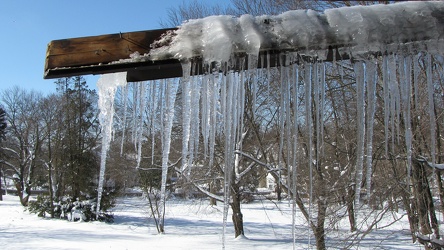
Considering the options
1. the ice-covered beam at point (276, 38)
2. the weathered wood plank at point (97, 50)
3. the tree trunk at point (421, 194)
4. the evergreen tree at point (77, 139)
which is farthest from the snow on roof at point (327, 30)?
the evergreen tree at point (77, 139)

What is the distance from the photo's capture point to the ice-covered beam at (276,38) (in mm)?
1574

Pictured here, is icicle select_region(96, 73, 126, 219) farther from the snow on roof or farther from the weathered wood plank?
the snow on roof

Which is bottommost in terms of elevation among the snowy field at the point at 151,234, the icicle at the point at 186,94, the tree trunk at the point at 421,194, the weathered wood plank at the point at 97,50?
the snowy field at the point at 151,234

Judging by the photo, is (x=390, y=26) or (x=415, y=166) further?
(x=415, y=166)

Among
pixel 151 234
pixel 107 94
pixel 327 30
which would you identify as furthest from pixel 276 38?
pixel 151 234

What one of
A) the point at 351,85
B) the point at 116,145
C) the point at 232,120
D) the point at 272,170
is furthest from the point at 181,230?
the point at 232,120

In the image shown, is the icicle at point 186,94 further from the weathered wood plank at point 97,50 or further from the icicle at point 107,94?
the icicle at point 107,94

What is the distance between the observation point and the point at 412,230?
7.03 metres

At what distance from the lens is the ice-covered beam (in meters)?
1.57

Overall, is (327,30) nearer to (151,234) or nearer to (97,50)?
(97,50)

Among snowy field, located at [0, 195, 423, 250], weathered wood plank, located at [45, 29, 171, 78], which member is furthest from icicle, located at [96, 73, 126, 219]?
snowy field, located at [0, 195, 423, 250]

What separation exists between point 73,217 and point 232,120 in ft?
69.2

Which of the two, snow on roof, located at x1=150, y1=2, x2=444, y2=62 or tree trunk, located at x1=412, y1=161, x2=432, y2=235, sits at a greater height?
snow on roof, located at x1=150, y1=2, x2=444, y2=62

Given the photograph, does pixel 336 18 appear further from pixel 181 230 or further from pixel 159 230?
pixel 181 230
